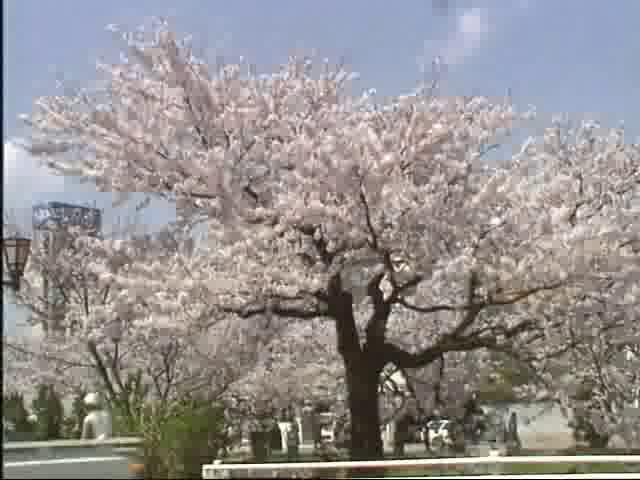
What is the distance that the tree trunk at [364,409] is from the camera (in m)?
16.3

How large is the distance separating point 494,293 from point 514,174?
2.61m

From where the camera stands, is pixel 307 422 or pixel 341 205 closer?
pixel 341 205

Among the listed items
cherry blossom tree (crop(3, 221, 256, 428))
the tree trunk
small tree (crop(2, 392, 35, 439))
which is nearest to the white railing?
the tree trunk

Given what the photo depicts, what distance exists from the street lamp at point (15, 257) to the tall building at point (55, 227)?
439 inches

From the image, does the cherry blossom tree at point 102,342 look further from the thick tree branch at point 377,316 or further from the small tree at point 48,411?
the thick tree branch at point 377,316

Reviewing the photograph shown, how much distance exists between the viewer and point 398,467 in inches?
511

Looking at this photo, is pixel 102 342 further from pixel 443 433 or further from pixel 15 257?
pixel 15 257

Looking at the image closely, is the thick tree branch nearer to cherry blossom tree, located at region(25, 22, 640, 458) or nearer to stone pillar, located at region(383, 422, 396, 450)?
cherry blossom tree, located at region(25, 22, 640, 458)

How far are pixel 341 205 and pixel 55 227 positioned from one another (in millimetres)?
10157

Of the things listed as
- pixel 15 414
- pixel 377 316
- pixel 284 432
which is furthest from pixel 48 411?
pixel 377 316

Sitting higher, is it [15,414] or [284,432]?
[15,414]

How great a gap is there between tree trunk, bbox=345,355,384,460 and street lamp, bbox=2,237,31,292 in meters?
7.14

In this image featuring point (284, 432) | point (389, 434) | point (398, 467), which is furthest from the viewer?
point (389, 434)

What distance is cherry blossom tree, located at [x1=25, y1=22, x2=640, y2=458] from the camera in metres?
15.0
